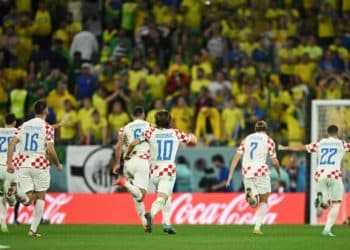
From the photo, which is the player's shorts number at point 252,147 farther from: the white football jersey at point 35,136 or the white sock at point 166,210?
the white football jersey at point 35,136

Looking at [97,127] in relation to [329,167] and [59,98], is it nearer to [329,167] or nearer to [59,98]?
[59,98]

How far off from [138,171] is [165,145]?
3.65 ft

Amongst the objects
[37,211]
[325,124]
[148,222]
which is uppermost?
[325,124]

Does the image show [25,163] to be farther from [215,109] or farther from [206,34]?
A: [206,34]

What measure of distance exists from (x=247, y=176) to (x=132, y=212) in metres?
6.74

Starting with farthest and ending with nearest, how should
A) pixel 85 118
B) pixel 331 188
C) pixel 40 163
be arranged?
pixel 85 118
pixel 331 188
pixel 40 163

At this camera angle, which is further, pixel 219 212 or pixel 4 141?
pixel 219 212

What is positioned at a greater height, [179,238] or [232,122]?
[232,122]

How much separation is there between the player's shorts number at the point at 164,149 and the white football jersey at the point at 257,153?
1.78 meters

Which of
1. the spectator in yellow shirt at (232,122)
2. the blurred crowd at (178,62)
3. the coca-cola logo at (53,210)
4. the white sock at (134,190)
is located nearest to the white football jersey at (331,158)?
the white sock at (134,190)

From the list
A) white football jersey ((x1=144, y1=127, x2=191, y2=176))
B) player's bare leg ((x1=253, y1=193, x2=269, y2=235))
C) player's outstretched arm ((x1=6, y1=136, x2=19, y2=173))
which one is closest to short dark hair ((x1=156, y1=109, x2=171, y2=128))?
white football jersey ((x1=144, y1=127, x2=191, y2=176))

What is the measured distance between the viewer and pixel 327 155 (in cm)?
2559

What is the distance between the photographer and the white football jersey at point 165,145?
24516mm

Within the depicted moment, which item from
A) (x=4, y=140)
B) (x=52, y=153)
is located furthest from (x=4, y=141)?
(x=52, y=153)
